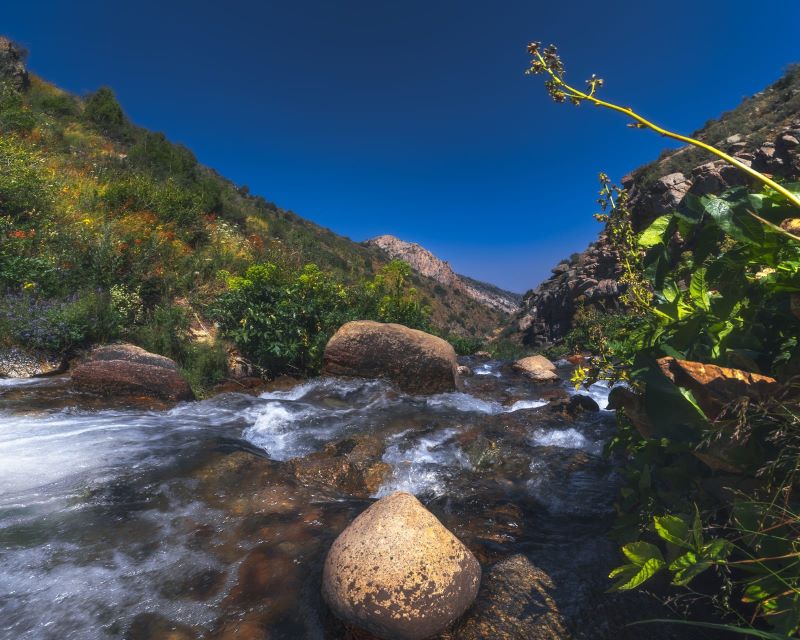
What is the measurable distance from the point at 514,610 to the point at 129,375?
5.68 meters

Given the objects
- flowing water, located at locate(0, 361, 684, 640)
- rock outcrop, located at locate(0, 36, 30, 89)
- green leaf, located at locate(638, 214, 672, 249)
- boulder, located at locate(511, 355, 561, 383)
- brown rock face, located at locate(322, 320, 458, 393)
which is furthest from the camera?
rock outcrop, located at locate(0, 36, 30, 89)

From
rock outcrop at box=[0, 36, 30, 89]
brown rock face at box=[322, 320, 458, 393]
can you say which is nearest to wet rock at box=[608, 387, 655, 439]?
brown rock face at box=[322, 320, 458, 393]

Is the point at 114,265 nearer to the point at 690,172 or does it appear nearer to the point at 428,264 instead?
the point at 690,172

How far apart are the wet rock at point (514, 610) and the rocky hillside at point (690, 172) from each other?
1722 centimetres

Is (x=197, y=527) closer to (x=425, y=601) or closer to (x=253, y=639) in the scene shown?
(x=253, y=639)

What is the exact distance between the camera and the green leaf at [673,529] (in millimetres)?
1087

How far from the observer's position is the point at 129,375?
5684 mm

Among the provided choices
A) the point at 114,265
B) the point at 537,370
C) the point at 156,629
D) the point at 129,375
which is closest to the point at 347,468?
the point at 156,629

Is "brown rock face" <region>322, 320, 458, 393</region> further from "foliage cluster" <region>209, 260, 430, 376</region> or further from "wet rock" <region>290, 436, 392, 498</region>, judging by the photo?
A: "wet rock" <region>290, 436, 392, 498</region>

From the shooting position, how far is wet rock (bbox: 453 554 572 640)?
6.74 ft

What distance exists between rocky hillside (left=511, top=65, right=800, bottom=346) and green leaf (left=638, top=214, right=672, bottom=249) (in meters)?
17.6

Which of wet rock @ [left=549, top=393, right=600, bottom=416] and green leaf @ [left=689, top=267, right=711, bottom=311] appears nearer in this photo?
green leaf @ [left=689, top=267, right=711, bottom=311]

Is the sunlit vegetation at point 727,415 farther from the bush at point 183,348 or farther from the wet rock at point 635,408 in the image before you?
the bush at point 183,348

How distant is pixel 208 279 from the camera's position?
9.45 meters
